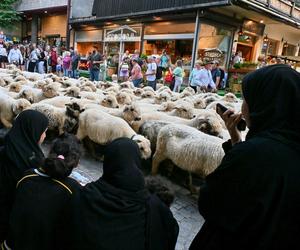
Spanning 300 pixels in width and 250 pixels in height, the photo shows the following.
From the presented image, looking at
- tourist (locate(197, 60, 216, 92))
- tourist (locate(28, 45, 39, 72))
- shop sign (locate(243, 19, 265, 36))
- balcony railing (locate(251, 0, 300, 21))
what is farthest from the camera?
tourist (locate(28, 45, 39, 72))

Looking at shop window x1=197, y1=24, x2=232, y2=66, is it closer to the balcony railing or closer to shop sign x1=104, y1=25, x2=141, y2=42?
the balcony railing

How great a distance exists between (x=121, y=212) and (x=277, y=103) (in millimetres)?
1096

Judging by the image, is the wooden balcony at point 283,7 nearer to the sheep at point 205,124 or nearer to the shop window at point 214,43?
the shop window at point 214,43

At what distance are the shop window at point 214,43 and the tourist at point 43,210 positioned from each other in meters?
14.3

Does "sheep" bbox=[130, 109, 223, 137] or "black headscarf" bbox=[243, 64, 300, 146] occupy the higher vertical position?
"black headscarf" bbox=[243, 64, 300, 146]

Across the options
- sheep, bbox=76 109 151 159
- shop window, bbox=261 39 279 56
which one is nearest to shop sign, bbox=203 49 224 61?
shop window, bbox=261 39 279 56

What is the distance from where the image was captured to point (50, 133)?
6676 mm

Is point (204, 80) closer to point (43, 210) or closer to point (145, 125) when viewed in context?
point (145, 125)

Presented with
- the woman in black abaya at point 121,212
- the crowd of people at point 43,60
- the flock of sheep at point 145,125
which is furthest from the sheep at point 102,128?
the crowd of people at point 43,60

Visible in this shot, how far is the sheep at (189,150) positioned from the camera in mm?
4418

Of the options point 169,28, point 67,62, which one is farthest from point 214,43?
point 67,62

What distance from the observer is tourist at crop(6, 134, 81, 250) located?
88.2 inches

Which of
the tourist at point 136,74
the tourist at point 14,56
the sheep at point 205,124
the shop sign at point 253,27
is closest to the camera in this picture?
the sheep at point 205,124

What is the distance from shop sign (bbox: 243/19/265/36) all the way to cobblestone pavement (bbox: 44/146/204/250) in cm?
1461
